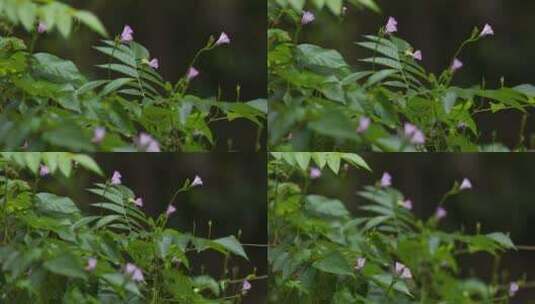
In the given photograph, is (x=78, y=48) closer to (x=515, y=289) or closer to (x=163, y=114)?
(x=163, y=114)

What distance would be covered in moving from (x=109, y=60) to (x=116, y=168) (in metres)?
0.33

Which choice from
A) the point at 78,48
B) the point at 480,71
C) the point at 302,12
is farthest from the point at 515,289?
the point at 78,48

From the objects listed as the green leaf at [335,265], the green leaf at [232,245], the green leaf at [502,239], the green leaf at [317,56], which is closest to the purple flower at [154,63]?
the green leaf at [317,56]

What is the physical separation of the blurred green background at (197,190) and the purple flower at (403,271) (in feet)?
1.31

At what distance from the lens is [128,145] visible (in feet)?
9.38

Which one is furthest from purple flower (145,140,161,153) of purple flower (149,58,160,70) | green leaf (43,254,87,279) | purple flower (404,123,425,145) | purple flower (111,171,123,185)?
purple flower (404,123,425,145)

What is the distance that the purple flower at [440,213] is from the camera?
9.35ft

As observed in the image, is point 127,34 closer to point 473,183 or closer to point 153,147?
point 153,147

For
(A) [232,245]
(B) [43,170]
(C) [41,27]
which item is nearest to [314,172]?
(A) [232,245]

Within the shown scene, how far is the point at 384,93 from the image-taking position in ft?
9.55

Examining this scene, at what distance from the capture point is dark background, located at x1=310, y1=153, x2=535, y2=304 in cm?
296

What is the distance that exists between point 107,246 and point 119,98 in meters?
0.44

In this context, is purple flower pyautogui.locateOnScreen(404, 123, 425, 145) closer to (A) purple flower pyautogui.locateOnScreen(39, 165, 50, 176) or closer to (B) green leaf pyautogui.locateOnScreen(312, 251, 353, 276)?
(B) green leaf pyautogui.locateOnScreen(312, 251, 353, 276)

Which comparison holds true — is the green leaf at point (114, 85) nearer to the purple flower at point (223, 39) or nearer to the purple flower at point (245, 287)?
the purple flower at point (223, 39)
